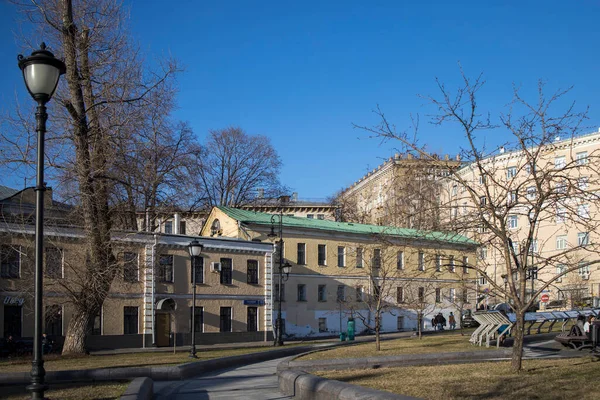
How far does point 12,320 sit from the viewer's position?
32688 mm

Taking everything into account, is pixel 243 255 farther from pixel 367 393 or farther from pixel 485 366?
pixel 367 393

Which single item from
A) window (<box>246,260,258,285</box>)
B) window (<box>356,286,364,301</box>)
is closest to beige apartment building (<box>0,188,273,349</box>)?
window (<box>246,260,258,285</box>)

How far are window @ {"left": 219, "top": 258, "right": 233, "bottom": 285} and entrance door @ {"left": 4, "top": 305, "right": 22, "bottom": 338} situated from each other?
1301 centimetres

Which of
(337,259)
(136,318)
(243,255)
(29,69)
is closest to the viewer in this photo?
(29,69)

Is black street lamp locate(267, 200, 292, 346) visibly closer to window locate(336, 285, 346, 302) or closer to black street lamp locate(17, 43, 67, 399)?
window locate(336, 285, 346, 302)

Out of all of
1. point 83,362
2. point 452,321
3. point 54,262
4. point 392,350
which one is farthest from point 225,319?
point 83,362

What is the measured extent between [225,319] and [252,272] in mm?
3806

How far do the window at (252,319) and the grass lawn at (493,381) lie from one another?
28295 mm

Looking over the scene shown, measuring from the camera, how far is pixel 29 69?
28.4ft

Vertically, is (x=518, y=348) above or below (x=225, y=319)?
above

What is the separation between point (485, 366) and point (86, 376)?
8790mm

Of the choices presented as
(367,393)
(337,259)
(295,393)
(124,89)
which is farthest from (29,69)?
(337,259)

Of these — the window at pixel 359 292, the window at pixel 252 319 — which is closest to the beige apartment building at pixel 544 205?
the window at pixel 359 292

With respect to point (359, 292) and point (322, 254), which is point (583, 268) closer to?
point (359, 292)
